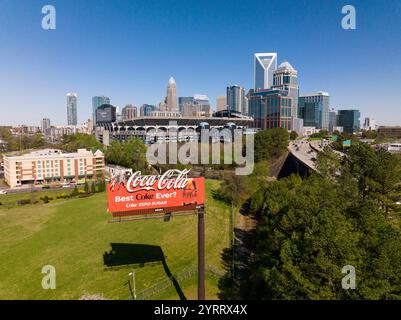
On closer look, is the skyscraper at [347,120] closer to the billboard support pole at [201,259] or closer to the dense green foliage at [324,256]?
the dense green foliage at [324,256]

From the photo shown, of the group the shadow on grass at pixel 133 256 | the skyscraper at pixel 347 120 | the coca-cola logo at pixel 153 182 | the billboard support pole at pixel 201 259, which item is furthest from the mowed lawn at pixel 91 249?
the skyscraper at pixel 347 120

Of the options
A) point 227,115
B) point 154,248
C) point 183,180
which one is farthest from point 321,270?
point 227,115

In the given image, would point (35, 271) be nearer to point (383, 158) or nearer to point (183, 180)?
point (183, 180)

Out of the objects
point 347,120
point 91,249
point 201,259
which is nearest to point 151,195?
point 201,259

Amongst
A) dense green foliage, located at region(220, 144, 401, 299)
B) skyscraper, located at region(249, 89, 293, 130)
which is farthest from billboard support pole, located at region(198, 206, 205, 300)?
skyscraper, located at region(249, 89, 293, 130)

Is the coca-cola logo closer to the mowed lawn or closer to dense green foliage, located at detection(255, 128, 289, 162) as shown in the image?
the mowed lawn

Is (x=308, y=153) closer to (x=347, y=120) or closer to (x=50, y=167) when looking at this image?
(x=50, y=167)
